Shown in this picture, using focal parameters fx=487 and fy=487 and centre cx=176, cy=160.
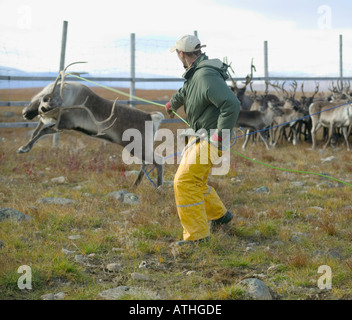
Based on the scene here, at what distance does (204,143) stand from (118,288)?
167 cm

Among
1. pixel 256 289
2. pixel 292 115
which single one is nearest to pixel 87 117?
pixel 256 289

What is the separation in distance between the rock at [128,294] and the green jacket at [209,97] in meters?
1.70

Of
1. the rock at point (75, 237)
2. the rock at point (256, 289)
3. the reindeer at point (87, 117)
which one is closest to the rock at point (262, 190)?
the reindeer at point (87, 117)

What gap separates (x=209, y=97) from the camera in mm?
4648

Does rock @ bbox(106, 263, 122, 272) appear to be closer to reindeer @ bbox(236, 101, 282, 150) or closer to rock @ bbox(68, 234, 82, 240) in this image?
rock @ bbox(68, 234, 82, 240)

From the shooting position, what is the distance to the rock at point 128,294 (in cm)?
380

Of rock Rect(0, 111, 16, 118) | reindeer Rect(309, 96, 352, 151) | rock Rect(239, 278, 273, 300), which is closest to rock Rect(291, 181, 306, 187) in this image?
reindeer Rect(309, 96, 352, 151)

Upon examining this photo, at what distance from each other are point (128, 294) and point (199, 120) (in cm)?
192

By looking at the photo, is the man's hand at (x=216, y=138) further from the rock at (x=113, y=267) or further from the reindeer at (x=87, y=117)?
the reindeer at (x=87, y=117)

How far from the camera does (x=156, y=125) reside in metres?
7.68

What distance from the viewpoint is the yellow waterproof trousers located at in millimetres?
4824

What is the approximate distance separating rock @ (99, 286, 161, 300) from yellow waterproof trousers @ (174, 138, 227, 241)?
1.09 meters
